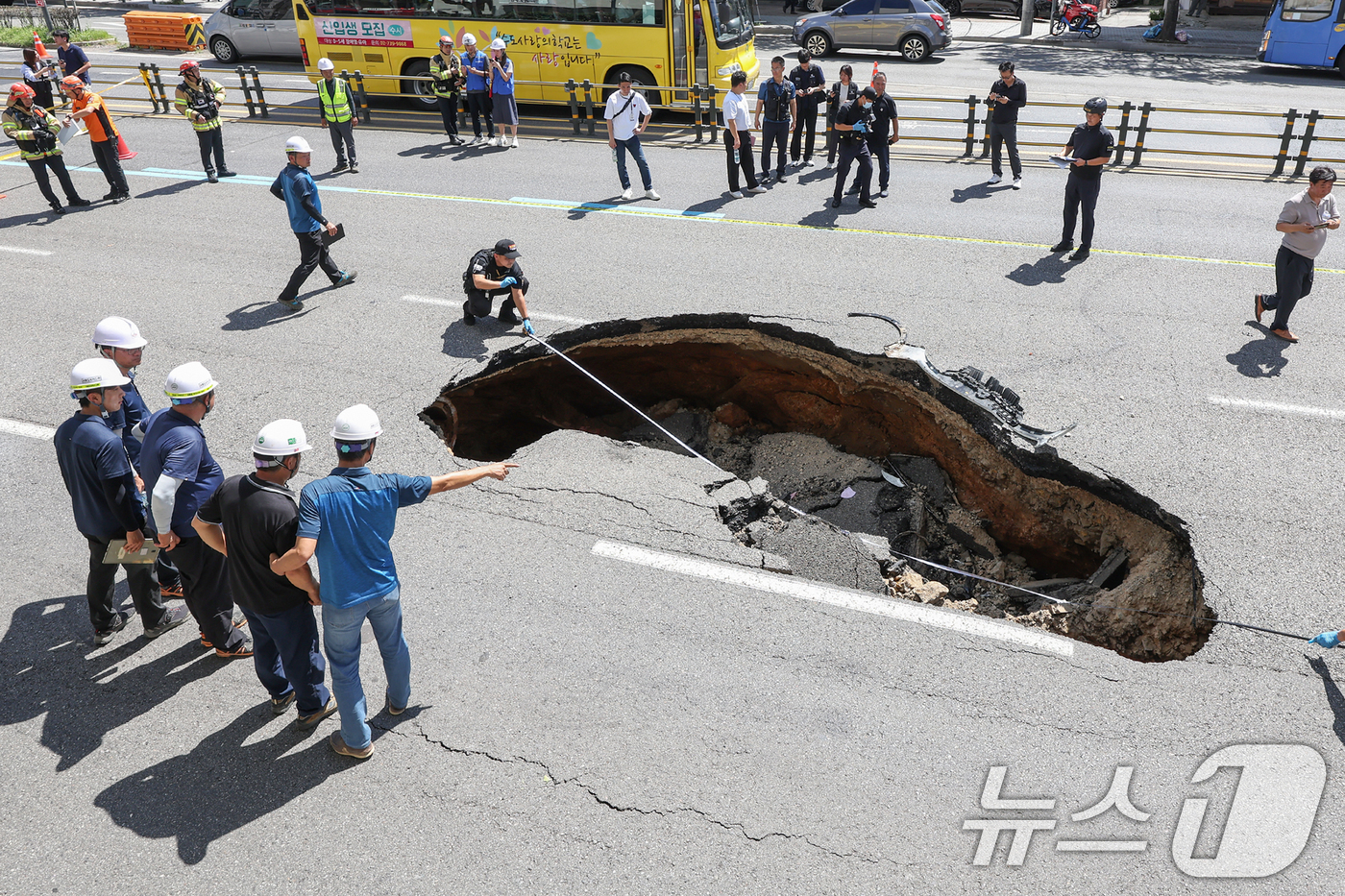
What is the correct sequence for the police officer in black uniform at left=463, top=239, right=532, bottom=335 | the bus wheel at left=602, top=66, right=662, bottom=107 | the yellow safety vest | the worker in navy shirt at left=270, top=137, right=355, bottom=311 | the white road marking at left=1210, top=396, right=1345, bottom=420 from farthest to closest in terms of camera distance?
the bus wheel at left=602, top=66, right=662, bottom=107, the yellow safety vest, the worker in navy shirt at left=270, top=137, right=355, bottom=311, the police officer in black uniform at left=463, top=239, right=532, bottom=335, the white road marking at left=1210, top=396, right=1345, bottom=420

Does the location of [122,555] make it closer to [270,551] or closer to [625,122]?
[270,551]

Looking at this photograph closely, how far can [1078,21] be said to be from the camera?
26.6 meters

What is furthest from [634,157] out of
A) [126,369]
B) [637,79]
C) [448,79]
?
[126,369]

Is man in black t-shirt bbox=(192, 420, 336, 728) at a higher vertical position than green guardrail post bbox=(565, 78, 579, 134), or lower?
lower

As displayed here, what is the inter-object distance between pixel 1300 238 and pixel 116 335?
9.79 meters

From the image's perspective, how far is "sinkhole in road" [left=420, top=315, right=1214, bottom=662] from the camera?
19.4 feet

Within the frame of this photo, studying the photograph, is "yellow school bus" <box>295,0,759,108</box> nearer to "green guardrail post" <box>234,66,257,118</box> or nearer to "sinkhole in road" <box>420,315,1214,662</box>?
"green guardrail post" <box>234,66,257,118</box>

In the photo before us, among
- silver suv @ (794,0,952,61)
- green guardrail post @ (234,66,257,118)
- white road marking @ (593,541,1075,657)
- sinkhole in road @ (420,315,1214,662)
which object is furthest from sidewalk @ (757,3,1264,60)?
white road marking @ (593,541,1075,657)

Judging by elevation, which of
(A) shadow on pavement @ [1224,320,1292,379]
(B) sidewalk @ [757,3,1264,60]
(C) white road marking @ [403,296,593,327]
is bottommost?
(A) shadow on pavement @ [1224,320,1292,379]

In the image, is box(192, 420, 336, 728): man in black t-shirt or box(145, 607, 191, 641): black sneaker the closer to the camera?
box(192, 420, 336, 728): man in black t-shirt

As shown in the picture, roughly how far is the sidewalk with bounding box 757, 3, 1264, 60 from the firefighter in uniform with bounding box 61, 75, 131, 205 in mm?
20675

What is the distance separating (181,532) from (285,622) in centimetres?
103

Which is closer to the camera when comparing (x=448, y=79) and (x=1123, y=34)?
(x=448, y=79)
